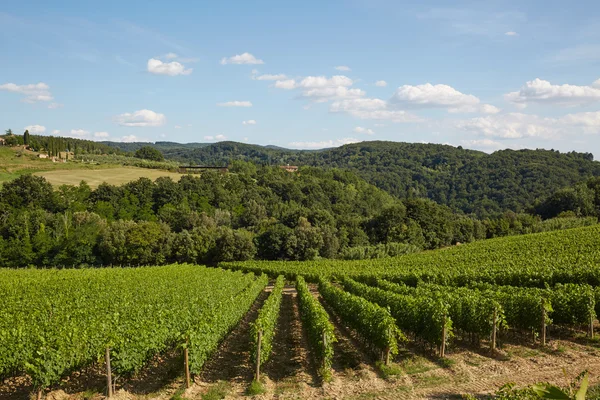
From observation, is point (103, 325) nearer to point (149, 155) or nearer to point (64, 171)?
point (64, 171)

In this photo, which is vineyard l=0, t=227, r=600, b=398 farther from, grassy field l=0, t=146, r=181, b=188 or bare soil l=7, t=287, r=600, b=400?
grassy field l=0, t=146, r=181, b=188

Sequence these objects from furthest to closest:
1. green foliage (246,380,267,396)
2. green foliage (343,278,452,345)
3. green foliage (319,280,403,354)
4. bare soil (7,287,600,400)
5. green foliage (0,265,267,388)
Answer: green foliage (343,278,452,345) < green foliage (319,280,403,354) < green foliage (0,265,267,388) < green foliage (246,380,267,396) < bare soil (7,287,600,400)

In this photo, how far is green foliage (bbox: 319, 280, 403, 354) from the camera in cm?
1323

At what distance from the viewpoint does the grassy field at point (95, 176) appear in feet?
291

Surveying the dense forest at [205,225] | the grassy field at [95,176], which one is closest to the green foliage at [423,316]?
the dense forest at [205,225]

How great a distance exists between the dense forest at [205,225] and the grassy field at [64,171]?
9.68m

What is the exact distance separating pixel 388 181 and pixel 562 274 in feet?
546

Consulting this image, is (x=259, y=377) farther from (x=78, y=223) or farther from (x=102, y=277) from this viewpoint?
(x=78, y=223)

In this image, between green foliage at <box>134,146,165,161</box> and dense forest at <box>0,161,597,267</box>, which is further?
green foliage at <box>134,146,165,161</box>

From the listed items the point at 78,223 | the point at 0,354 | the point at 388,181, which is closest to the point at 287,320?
the point at 0,354

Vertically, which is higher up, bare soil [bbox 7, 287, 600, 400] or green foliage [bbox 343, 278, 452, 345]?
green foliage [bbox 343, 278, 452, 345]

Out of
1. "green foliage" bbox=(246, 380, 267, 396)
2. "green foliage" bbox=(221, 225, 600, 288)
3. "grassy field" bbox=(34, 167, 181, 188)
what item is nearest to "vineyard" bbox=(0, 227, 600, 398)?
"green foliage" bbox=(246, 380, 267, 396)

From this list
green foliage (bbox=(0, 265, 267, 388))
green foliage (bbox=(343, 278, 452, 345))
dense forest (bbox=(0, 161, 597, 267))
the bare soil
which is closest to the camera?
the bare soil

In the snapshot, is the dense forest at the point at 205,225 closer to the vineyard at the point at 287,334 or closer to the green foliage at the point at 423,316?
the vineyard at the point at 287,334
